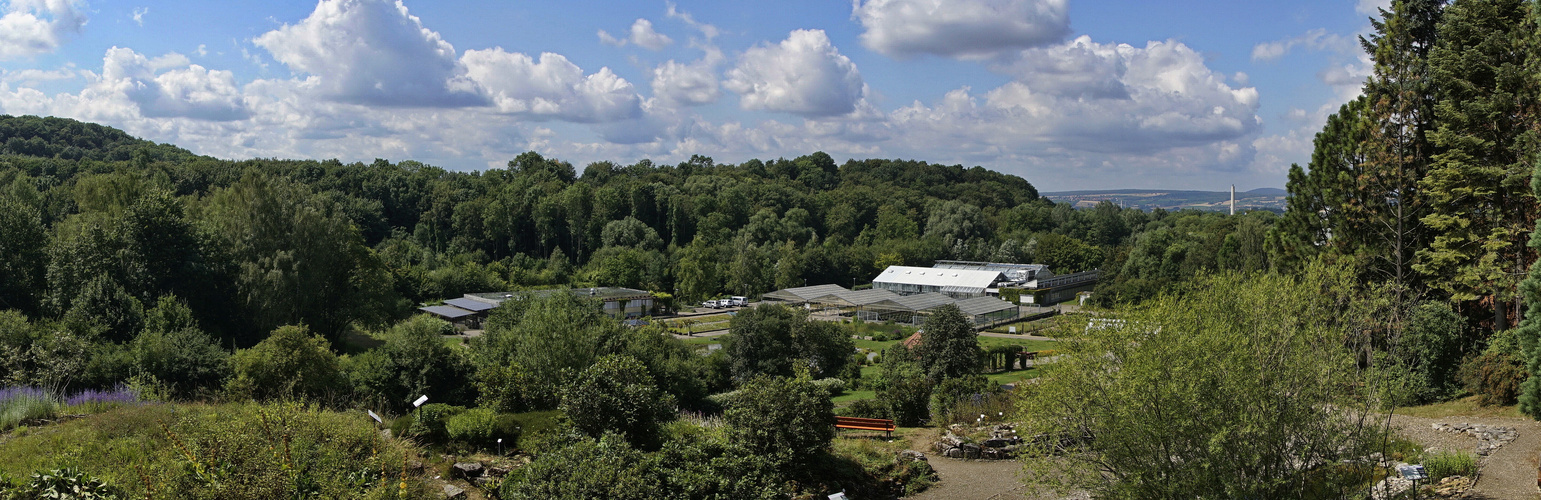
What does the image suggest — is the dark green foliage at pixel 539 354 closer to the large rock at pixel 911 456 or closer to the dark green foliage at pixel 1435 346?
the large rock at pixel 911 456

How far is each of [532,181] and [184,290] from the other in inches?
2150

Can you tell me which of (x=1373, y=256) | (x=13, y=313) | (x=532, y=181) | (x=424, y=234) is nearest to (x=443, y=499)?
(x=13, y=313)

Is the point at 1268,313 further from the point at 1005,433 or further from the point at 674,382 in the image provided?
the point at 674,382

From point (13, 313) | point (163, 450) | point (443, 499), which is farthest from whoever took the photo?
point (13, 313)

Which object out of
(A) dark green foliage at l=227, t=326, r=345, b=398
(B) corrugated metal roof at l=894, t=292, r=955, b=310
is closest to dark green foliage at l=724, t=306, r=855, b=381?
(A) dark green foliage at l=227, t=326, r=345, b=398

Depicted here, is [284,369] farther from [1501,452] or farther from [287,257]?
[1501,452]

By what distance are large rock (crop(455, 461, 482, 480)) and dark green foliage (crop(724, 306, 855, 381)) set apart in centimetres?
1509

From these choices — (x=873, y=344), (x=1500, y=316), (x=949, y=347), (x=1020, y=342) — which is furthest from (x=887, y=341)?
(x=1500, y=316)

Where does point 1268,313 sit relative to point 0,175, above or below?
below

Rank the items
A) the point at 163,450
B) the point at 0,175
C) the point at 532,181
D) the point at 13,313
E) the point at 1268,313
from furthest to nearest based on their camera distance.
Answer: the point at 532,181 < the point at 0,175 < the point at 13,313 < the point at 1268,313 < the point at 163,450

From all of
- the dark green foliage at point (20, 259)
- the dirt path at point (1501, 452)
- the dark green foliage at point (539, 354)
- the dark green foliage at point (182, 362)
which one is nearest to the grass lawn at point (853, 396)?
the dark green foliage at point (539, 354)

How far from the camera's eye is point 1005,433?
1600 centimetres

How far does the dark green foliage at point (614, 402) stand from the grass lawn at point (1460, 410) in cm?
1714

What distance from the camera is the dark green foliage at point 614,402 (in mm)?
11578
